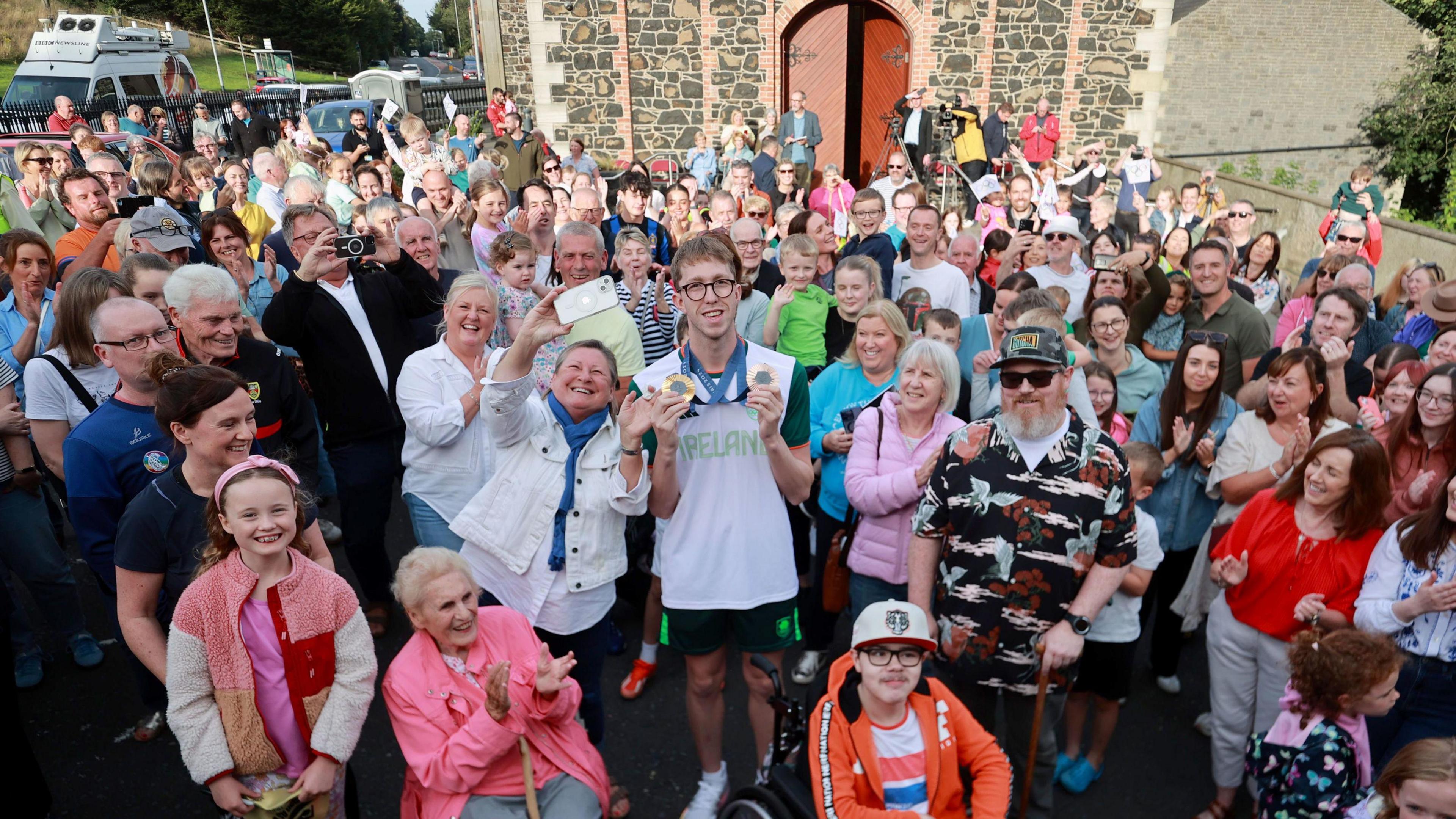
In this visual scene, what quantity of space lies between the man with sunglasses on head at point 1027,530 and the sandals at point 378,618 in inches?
113

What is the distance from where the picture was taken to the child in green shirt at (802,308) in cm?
498

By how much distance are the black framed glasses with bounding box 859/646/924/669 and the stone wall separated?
20836mm

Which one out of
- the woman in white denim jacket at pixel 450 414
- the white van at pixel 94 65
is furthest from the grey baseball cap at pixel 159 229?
the white van at pixel 94 65

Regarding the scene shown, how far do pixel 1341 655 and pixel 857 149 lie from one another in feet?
46.7

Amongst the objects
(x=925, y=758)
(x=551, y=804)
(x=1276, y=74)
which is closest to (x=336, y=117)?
(x=551, y=804)

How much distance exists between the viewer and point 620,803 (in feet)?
11.0

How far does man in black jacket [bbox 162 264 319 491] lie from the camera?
3486 millimetres

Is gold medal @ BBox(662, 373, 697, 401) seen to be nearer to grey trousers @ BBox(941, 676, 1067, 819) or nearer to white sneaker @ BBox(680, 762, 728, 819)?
grey trousers @ BBox(941, 676, 1067, 819)

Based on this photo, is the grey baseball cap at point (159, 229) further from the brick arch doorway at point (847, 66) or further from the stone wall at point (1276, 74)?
the stone wall at point (1276, 74)

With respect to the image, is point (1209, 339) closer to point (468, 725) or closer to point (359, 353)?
point (468, 725)

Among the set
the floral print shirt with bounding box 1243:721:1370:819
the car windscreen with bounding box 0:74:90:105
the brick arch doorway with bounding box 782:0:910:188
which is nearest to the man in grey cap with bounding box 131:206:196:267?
the floral print shirt with bounding box 1243:721:1370:819

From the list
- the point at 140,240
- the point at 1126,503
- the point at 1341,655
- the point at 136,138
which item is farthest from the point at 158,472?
the point at 136,138

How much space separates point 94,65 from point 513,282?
67.0ft

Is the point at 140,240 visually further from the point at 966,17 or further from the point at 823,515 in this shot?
the point at 966,17
